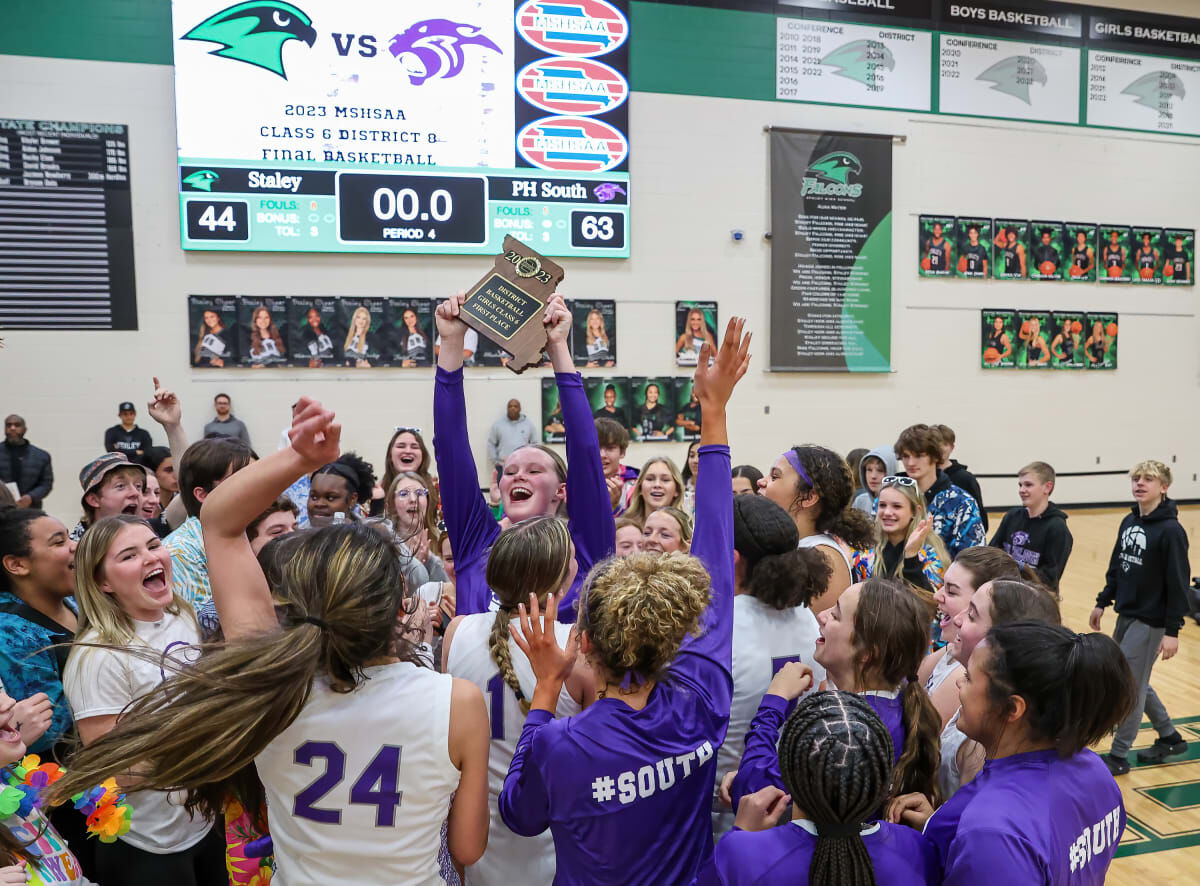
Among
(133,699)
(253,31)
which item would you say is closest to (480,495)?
(133,699)

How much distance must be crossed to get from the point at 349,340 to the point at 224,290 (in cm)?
139

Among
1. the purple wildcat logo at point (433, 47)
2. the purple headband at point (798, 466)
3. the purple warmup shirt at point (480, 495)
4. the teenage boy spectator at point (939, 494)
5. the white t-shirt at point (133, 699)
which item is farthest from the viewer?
the purple wildcat logo at point (433, 47)

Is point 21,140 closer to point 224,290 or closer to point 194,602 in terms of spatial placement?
point 224,290

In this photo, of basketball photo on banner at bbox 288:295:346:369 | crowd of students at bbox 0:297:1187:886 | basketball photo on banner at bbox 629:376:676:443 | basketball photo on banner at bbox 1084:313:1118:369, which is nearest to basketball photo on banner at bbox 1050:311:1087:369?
basketball photo on banner at bbox 1084:313:1118:369

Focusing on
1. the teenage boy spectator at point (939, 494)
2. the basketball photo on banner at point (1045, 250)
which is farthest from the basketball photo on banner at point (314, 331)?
the basketball photo on banner at point (1045, 250)

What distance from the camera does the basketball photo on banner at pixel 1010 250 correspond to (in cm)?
1089

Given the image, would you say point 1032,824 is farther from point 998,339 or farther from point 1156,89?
point 1156,89

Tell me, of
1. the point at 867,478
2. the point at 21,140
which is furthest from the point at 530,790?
the point at 21,140

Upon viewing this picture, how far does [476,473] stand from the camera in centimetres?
223

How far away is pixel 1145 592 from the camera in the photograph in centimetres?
405

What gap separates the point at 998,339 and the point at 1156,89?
4.41 meters

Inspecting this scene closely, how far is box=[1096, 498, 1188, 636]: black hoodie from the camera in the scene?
396 centimetres

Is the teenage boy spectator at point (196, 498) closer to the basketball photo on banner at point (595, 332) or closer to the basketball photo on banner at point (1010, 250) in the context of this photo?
the basketball photo on banner at point (595, 332)

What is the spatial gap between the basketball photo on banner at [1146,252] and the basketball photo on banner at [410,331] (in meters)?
10.1
